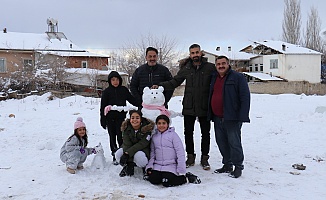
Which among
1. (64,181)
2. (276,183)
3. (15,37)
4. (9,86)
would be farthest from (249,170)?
(15,37)

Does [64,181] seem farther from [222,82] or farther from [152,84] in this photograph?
[222,82]

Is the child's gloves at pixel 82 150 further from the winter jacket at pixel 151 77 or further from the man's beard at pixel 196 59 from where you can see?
the man's beard at pixel 196 59

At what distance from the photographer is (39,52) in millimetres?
26953

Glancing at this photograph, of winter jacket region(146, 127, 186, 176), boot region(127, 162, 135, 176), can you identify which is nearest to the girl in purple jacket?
winter jacket region(146, 127, 186, 176)

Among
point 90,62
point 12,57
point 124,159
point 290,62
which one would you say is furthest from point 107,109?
point 290,62

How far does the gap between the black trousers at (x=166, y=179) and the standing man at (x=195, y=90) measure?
2.84 ft

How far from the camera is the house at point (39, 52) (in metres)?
27.3

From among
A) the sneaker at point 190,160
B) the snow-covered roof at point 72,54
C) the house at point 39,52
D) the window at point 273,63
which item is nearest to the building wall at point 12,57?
the house at point 39,52

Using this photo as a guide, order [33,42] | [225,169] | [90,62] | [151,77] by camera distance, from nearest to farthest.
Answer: [225,169], [151,77], [33,42], [90,62]

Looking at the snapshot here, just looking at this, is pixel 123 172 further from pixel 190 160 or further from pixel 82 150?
pixel 190 160

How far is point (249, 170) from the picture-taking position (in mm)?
4863

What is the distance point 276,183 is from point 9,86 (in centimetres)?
2145

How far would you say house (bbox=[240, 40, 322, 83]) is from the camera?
34156 mm

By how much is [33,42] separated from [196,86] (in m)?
28.5
